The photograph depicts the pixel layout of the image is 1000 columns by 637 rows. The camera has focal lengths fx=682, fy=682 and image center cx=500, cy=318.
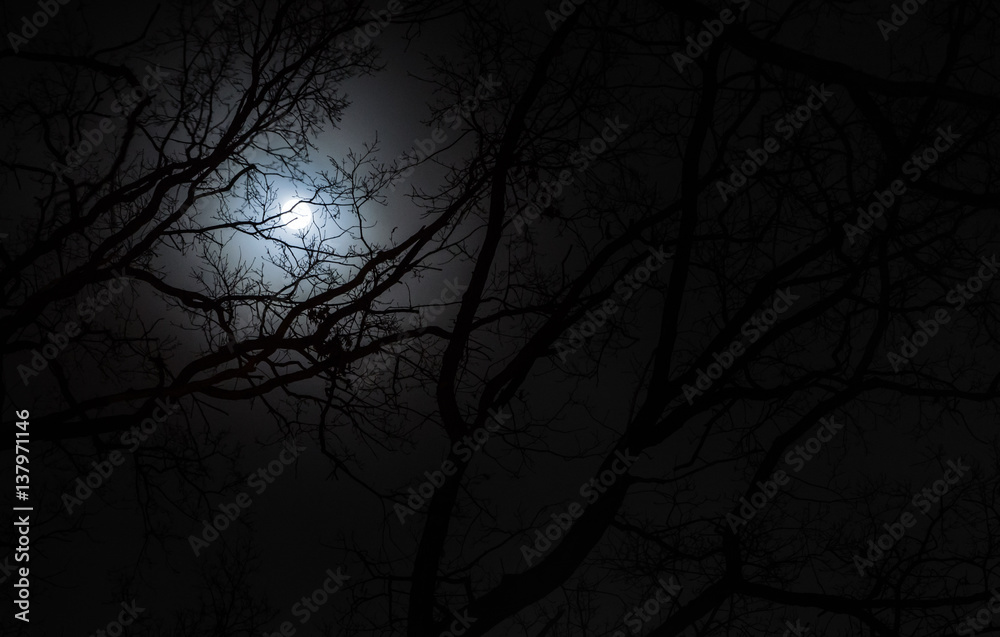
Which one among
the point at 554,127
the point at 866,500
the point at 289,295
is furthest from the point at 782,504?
the point at 289,295

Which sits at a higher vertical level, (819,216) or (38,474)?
(38,474)

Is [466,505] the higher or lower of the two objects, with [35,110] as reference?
lower

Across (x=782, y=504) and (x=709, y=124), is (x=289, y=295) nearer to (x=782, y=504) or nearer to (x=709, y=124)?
(x=709, y=124)

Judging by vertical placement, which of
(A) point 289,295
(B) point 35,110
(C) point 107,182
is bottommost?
(A) point 289,295

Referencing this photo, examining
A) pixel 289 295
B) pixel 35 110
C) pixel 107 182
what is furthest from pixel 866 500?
pixel 35 110

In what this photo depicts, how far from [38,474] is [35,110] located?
299 centimetres

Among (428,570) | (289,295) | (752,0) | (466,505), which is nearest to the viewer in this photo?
(428,570)

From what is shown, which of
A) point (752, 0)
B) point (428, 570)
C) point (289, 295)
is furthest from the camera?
point (289, 295)

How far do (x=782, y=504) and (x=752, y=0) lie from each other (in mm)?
4113

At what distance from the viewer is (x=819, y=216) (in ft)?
17.1

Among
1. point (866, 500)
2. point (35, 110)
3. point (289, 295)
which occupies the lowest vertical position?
point (866, 500)

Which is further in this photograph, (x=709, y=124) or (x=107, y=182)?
(x=107, y=182)

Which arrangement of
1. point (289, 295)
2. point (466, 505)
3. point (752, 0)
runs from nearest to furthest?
point (752, 0) < point (289, 295) < point (466, 505)

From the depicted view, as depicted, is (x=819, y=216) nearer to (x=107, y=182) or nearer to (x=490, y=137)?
(x=490, y=137)
